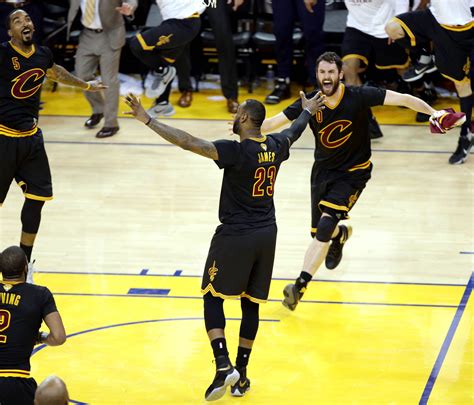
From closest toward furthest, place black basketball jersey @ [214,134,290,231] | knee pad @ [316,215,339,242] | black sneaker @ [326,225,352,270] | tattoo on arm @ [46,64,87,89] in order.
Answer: black basketball jersey @ [214,134,290,231]
knee pad @ [316,215,339,242]
tattoo on arm @ [46,64,87,89]
black sneaker @ [326,225,352,270]

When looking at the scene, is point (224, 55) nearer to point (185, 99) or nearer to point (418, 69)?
point (185, 99)

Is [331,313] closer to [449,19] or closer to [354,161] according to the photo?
[354,161]

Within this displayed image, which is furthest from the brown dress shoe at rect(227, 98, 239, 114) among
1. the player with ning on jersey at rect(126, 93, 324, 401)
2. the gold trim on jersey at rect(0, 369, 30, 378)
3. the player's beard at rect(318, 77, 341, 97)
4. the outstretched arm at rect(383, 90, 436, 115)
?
the gold trim on jersey at rect(0, 369, 30, 378)

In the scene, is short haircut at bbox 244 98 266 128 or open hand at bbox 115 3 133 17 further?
open hand at bbox 115 3 133 17

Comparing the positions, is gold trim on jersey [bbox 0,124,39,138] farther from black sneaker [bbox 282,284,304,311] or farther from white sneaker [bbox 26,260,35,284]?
black sneaker [bbox 282,284,304,311]

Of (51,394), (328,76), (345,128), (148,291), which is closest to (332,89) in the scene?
(328,76)

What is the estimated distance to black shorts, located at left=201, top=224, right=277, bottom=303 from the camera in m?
6.94

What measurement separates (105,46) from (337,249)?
216 inches

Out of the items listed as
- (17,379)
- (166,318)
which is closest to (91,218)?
(166,318)

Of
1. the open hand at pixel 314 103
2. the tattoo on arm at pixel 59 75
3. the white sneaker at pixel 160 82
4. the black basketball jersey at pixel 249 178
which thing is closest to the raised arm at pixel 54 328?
the black basketball jersey at pixel 249 178

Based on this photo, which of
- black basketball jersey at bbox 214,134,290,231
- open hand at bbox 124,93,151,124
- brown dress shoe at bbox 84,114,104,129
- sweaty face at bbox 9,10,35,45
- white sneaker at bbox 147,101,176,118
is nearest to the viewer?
open hand at bbox 124,93,151,124

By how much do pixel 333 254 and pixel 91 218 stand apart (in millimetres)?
2730

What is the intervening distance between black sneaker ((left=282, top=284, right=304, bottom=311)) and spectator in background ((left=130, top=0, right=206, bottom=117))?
18.0 feet

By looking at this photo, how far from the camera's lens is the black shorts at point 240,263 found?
22.8 ft
